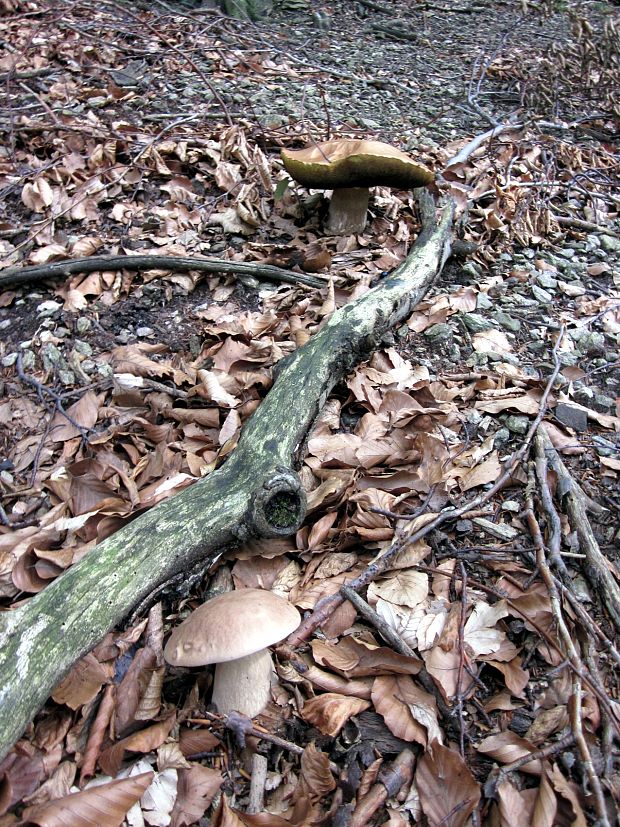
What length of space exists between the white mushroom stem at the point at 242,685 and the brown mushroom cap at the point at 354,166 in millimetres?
2854

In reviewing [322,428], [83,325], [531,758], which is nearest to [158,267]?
[83,325]

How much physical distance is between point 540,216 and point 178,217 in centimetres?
285

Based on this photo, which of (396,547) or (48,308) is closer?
(396,547)

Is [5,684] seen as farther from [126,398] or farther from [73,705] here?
[126,398]

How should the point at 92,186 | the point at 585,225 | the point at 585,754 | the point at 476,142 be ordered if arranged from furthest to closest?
1. the point at 476,142
2. the point at 585,225
3. the point at 92,186
4. the point at 585,754

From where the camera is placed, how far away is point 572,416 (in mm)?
2863

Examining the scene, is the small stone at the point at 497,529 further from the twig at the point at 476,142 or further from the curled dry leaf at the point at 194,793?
the twig at the point at 476,142

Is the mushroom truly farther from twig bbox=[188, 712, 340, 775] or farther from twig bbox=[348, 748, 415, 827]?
twig bbox=[348, 748, 415, 827]

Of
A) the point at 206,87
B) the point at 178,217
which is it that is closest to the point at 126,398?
the point at 178,217

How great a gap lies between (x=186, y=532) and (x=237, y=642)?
577 millimetres

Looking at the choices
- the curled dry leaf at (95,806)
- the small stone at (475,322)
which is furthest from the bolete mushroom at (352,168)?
the curled dry leaf at (95,806)

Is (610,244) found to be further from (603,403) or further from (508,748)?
(508,748)

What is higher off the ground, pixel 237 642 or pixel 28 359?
pixel 237 642

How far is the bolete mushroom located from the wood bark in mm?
1062
